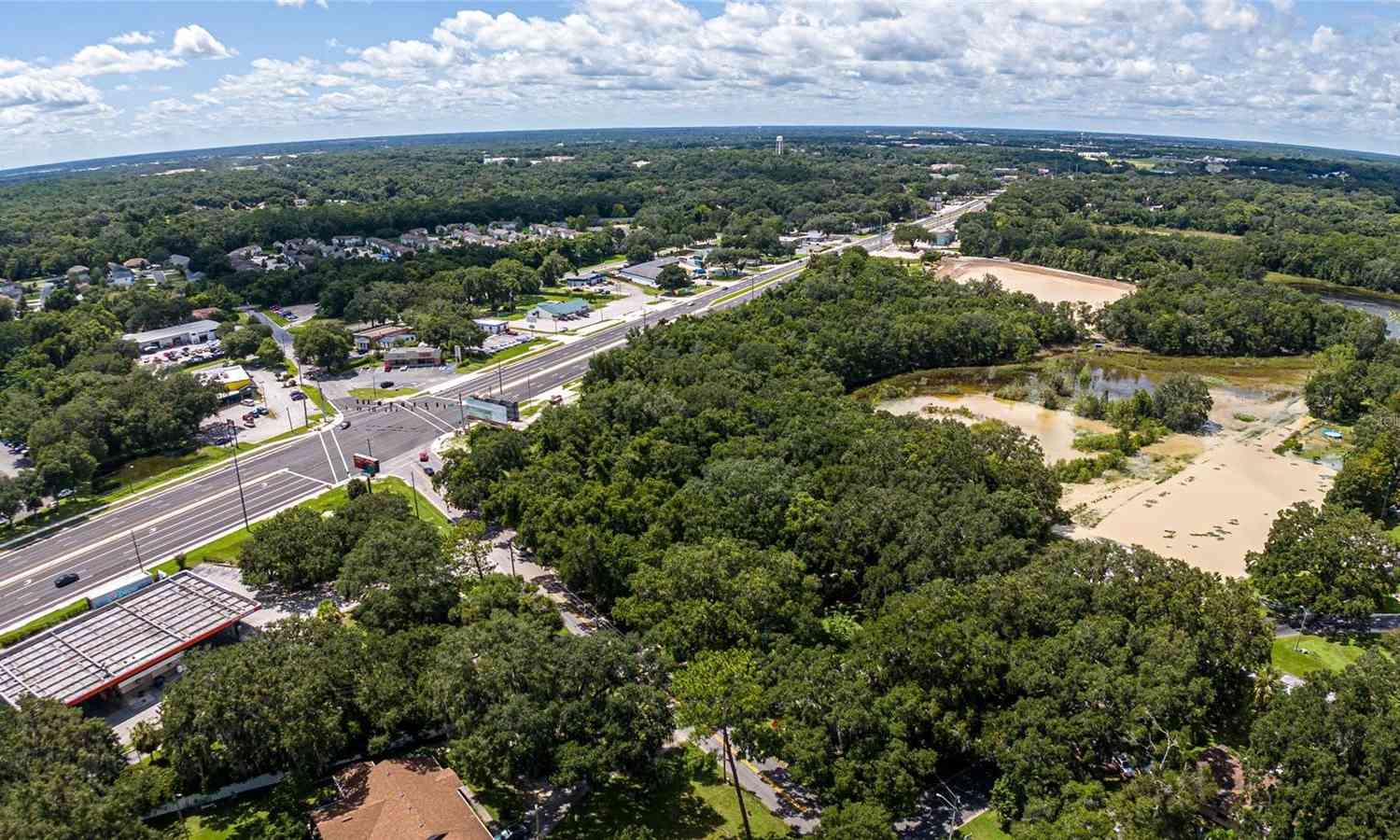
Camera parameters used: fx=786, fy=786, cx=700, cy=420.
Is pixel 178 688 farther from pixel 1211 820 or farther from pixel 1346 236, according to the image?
pixel 1346 236

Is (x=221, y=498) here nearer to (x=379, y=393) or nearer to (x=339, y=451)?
(x=339, y=451)

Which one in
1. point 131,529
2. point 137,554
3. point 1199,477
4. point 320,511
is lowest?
point 137,554

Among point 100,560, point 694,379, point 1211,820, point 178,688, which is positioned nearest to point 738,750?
point 1211,820

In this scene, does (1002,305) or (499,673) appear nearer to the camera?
(499,673)

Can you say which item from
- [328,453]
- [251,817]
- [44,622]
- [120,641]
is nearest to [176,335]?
[328,453]

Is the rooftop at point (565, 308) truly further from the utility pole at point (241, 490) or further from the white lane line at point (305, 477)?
the white lane line at point (305, 477)

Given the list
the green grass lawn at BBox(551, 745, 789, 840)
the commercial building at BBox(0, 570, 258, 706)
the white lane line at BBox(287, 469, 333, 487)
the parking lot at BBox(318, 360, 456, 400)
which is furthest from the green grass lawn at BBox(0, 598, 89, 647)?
the parking lot at BBox(318, 360, 456, 400)

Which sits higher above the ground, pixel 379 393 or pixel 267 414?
pixel 379 393
